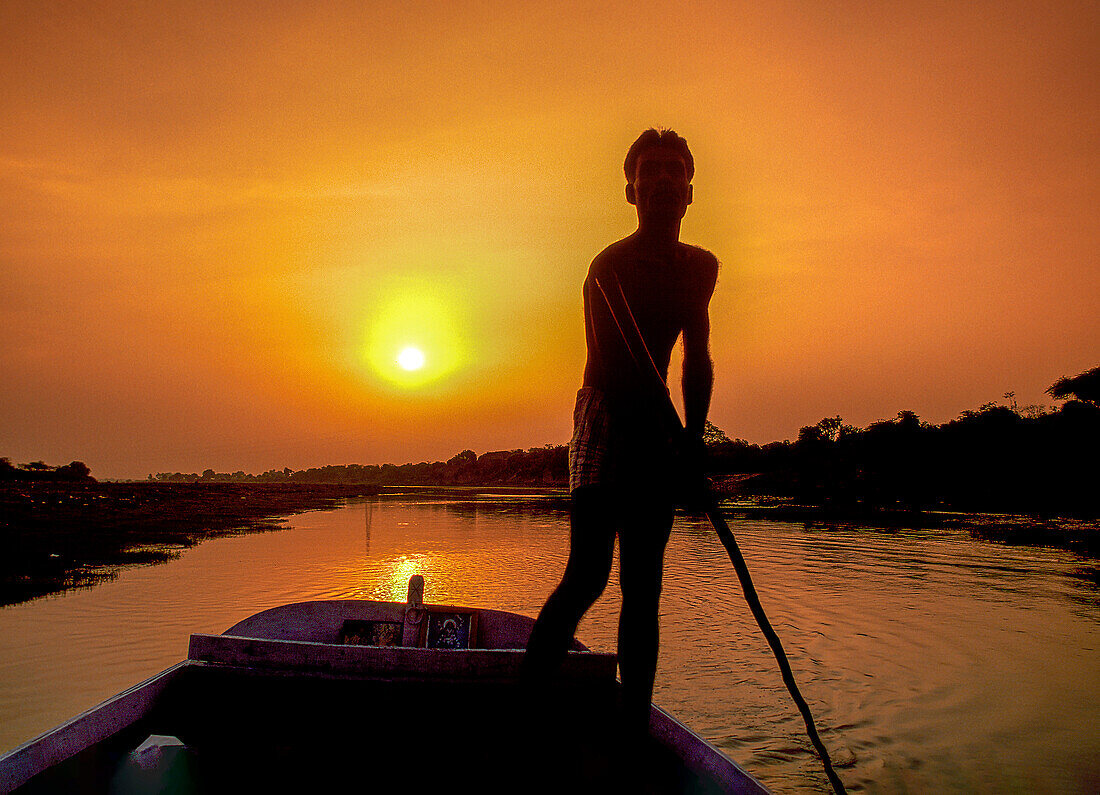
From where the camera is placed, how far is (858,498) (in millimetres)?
49719

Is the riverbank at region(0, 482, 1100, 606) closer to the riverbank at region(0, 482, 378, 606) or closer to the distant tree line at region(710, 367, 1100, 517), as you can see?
the riverbank at region(0, 482, 378, 606)

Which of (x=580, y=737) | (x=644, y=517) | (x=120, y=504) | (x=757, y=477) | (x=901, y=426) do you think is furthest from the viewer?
(x=757, y=477)

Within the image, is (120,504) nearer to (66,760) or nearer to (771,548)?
(771,548)

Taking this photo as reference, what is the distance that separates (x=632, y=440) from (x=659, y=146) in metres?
1.28

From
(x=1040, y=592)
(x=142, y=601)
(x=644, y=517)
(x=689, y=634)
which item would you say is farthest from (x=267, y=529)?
(x=644, y=517)

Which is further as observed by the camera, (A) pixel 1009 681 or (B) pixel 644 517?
(A) pixel 1009 681

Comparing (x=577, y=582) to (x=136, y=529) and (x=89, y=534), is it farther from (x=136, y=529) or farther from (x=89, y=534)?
(x=136, y=529)

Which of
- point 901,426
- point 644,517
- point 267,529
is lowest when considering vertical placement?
point 267,529

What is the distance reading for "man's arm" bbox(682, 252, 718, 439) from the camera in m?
2.79

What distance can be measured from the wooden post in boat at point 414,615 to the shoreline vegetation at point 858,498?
323 centimetres

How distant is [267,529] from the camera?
28.1m

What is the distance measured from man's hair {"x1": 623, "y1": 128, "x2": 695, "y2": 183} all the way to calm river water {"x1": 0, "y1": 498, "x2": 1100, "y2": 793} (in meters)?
4.34

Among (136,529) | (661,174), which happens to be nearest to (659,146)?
(661,174)

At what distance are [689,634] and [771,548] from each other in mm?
12187
